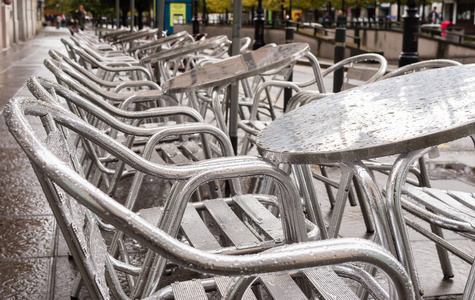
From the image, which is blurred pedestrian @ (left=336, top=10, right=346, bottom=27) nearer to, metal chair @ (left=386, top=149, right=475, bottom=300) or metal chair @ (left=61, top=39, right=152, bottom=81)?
metal chair @ (left=61, top=39, right=152, bottom=81)

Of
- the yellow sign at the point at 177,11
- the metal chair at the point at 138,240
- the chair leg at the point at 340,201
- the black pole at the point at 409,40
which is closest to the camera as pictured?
the metal chair at the point at 138,240

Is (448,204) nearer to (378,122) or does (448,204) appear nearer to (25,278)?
(378,122)

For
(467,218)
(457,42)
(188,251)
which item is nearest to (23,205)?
(467,218)

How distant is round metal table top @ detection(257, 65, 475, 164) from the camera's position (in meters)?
1.60

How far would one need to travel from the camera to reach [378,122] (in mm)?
1847

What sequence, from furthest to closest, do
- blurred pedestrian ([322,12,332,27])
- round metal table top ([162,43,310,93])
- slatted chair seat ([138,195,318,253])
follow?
1. blurred pedestrian ([322,12,332,27])
2. round metal table top ([162,43,310,93])
3. slatted chair seat ([138,195,318,253])

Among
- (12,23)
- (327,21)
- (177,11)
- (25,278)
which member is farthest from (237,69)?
(327,21)

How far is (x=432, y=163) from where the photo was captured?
5.81m

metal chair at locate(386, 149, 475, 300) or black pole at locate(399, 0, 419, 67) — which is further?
black pole at locate(399, 0, 419, 67)

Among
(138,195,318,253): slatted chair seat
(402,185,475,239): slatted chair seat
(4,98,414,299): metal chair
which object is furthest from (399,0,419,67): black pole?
(4,98,414,299): metal chair

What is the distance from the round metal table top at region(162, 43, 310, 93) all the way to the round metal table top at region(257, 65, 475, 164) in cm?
89

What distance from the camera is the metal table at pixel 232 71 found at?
10.9ft

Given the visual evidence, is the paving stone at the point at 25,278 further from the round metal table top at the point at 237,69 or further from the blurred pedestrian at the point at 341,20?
the blurred pedestrian at the point at 341,20

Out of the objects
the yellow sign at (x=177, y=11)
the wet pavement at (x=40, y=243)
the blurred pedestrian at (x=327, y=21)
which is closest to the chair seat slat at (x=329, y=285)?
the wet pavement at (x=40, y=243)
